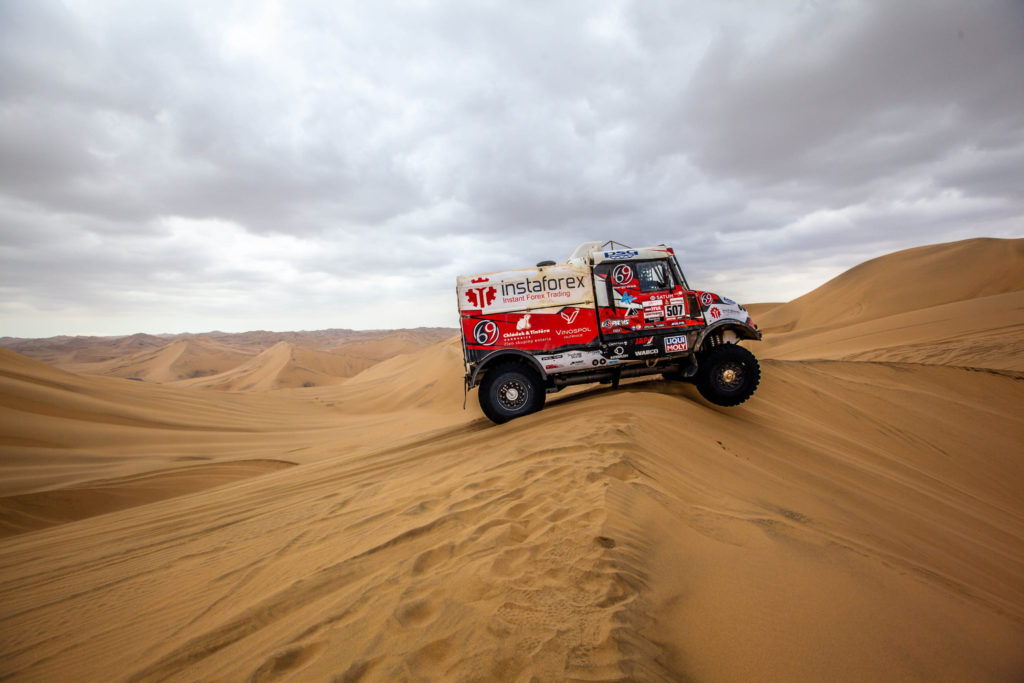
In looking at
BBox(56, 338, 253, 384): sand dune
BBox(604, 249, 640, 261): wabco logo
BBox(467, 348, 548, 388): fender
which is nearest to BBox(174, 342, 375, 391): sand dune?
BBox(56, 338, 253, 384): sand dune

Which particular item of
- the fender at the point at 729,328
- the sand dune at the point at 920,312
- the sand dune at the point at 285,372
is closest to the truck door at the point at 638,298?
the fender at the point at 729,328

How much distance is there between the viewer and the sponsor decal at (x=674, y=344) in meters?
7.24

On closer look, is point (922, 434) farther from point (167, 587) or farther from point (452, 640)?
point (167, 587)

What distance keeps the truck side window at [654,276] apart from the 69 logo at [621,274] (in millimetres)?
177

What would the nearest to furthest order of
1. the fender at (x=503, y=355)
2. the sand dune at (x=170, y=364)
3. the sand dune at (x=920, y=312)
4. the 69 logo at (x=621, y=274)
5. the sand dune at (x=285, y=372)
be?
the fender at (x=503, y=355) → the 69 logo at (x=621, y=274) → the sand dune at (x=920, y=312) → the sand dune at (x=285, y=372) → the sand dune at (x=170, y=364)

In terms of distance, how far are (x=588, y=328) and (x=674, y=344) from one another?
1.48 m

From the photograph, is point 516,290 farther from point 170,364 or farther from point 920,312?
point 170,364

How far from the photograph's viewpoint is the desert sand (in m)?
1.89

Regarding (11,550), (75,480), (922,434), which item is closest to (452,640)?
(11,550)

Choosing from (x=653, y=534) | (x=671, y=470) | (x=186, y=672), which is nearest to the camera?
(x=186, y=672)

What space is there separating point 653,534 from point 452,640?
53.3 inches

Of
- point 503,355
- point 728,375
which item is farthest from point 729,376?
point 503,355

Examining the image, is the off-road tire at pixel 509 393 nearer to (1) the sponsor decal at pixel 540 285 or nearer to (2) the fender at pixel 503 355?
(2) the fender at pixel 503 355

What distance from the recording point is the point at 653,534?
8.57 ft
